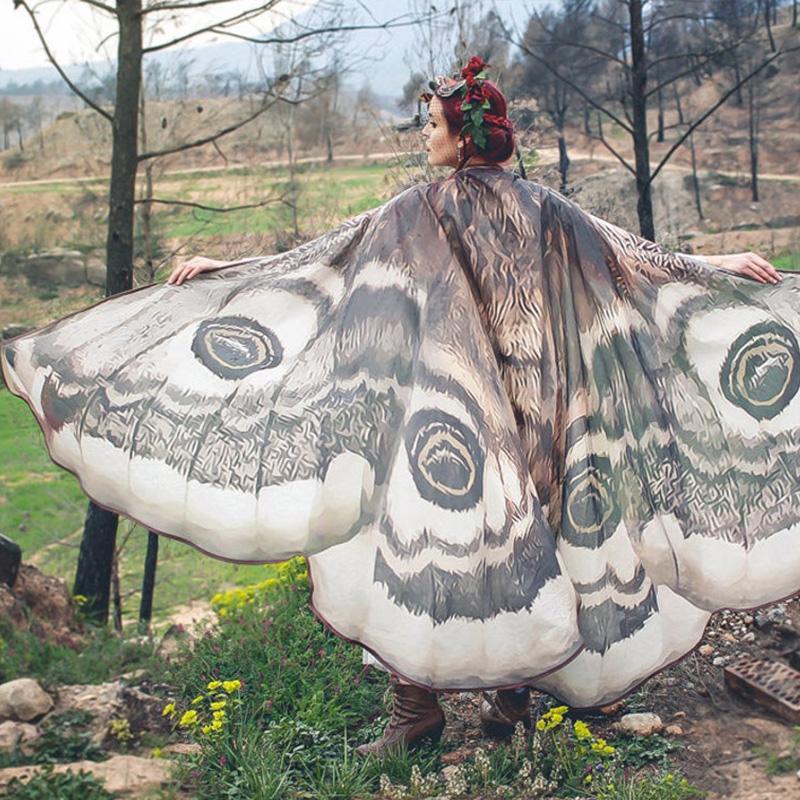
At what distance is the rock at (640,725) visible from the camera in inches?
163

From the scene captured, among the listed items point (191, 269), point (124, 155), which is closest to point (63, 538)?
point (124, 155)

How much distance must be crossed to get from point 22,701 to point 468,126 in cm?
277

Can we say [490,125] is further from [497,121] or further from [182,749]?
[182,749]

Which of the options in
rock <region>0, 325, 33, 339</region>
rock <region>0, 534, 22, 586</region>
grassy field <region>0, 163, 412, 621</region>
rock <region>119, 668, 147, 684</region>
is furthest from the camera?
rock <region>0, 325, 33, 339</region>

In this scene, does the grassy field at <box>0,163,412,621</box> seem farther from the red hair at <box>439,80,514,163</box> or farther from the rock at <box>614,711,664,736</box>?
the rock at <box>614,711,664,736</box>

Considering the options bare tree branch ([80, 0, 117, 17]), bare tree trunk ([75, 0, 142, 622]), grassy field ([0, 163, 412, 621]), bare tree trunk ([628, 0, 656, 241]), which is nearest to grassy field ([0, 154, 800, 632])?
grassy field ([0, 163, 412, 621])

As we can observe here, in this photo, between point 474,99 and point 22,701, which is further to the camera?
point 22,701

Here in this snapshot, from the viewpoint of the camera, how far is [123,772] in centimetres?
391

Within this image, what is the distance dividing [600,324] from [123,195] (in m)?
4.29

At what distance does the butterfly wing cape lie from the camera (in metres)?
3.52

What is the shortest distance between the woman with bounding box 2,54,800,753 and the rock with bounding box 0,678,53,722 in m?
1.03

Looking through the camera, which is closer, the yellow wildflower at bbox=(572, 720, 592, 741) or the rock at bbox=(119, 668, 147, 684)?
the yellow wildflower at bbox=(572, 720, 592, 741)

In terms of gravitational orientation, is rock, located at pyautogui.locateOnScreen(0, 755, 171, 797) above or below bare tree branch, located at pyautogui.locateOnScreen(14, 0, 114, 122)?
below

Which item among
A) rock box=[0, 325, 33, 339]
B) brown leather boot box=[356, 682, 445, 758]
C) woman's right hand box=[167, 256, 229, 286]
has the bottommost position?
rock box=[0, 325, 33, 339]
